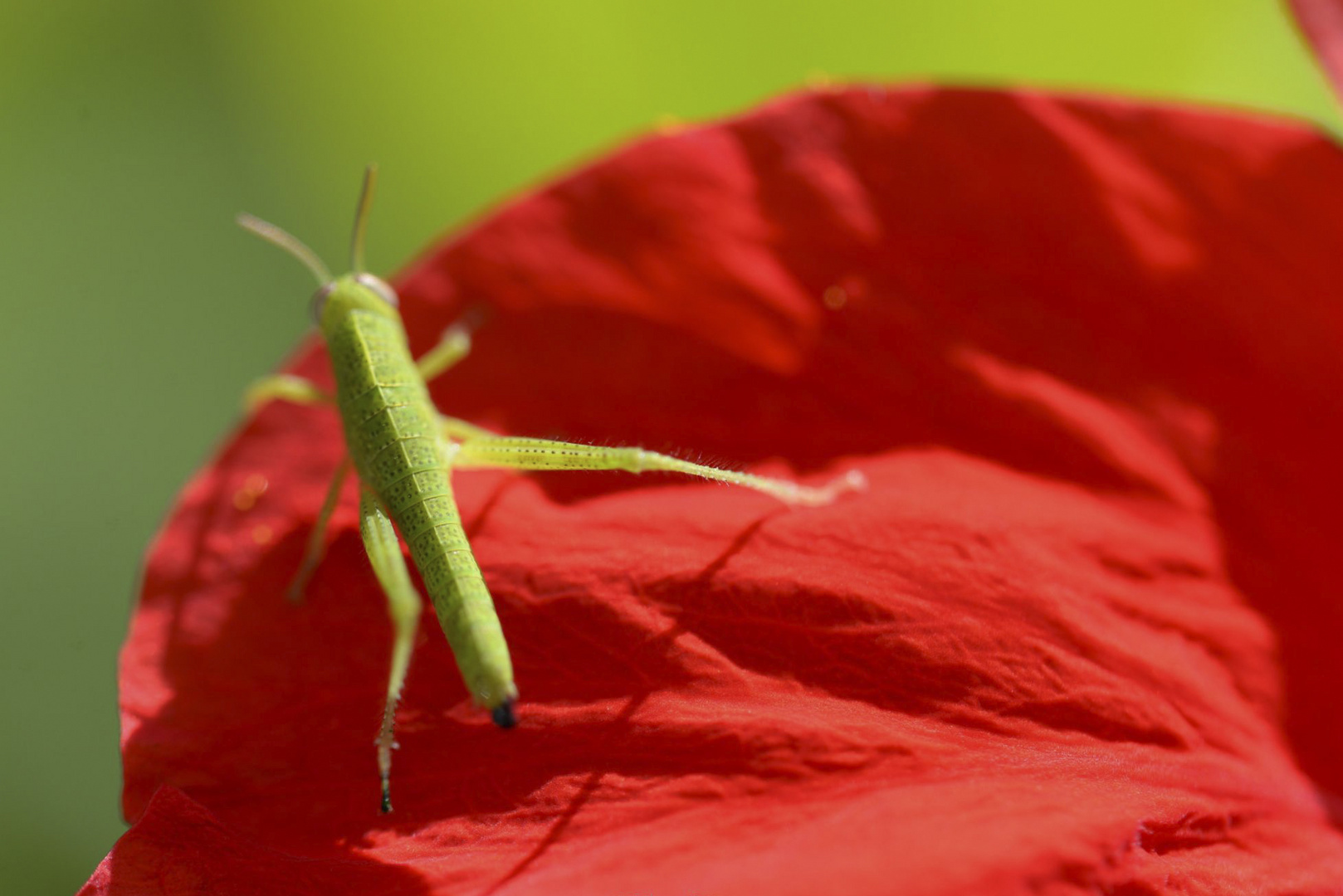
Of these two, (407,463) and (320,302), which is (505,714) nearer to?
(407,463)

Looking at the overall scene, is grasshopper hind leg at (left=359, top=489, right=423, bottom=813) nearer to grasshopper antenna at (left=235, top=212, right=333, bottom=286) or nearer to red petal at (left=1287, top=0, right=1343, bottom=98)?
grasshopper antenna at (left=235, top=212, right=333, bottom=286)

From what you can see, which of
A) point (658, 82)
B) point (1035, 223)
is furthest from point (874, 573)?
point (658, 82)

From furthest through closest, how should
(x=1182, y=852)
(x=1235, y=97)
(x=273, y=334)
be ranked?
(x=273, y=334), (x=1235, y=97), (x=1182, y=852)

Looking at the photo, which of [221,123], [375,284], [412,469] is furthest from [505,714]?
[221,123]

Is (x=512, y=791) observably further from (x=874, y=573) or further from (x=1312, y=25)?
(x=1312, y=25)

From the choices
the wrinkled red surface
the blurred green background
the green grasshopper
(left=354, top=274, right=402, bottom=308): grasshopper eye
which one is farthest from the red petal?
(left=354, top=274, right=402, bottom=308): grasshopper eye

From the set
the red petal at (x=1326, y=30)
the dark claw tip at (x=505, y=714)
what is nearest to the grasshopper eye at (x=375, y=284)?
the dark claw tip at (x=505, y=714)

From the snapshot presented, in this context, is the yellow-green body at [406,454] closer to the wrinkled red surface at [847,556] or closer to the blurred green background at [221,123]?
the wrinkled red surface at [847,556]
